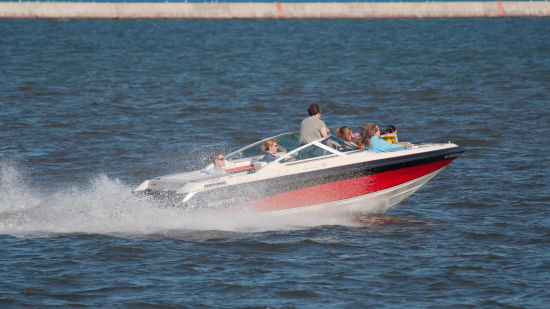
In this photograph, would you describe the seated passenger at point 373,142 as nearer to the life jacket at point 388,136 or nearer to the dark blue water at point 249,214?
the life jacket at point 388,136

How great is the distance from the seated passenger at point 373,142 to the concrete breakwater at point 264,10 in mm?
64643

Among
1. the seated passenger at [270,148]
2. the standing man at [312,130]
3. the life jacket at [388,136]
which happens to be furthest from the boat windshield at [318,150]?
the life jacket at [388,136]

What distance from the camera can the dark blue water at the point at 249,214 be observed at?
9.77m

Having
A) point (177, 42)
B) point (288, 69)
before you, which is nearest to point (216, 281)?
point (288, 69)

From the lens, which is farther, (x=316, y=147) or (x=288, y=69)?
(x=288, y=69)

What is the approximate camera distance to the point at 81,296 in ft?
30.8

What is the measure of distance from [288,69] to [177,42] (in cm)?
2294

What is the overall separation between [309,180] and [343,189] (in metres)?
0.74

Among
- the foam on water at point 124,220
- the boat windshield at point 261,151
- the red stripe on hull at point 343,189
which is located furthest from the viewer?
the boat windshield at point 261,151

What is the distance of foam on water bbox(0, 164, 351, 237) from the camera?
11.8 m

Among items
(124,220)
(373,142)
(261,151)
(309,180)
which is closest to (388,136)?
(373,142)

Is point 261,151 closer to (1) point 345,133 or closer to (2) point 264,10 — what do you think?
(1) point 345,133

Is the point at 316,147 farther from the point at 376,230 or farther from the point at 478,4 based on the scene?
the point at 478,4

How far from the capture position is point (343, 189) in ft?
41.5
